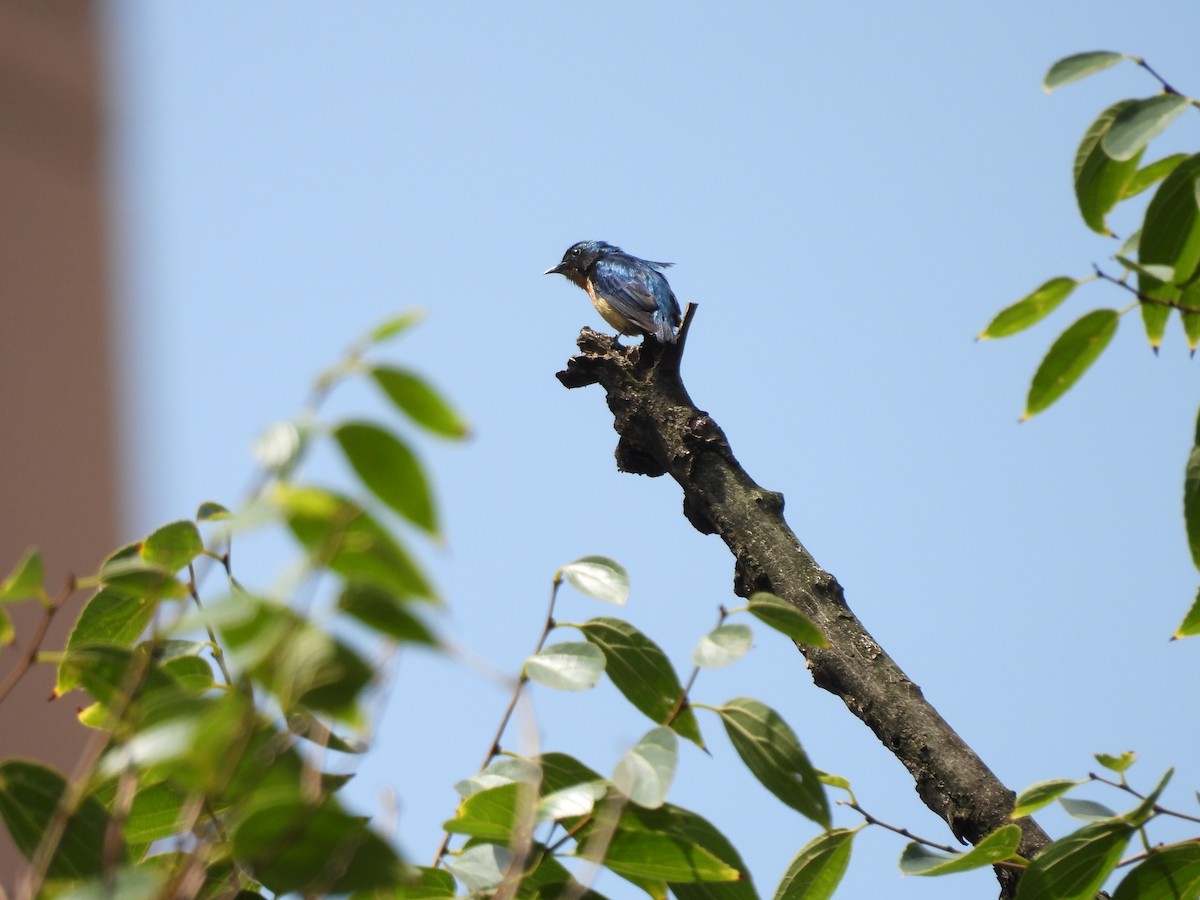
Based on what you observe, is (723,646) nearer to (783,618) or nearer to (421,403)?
(783,618)

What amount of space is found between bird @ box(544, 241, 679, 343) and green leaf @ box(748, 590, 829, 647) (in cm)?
544

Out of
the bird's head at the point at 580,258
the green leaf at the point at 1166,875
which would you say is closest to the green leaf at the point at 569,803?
the green leaf at the point at 1166,875

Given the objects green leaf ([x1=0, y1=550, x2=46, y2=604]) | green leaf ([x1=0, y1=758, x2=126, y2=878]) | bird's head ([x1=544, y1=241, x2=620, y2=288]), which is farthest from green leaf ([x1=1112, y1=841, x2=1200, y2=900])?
bird's head ([x1=544, y1=241, x2=620, y2=288])

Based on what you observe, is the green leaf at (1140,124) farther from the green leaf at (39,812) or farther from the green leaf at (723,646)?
the green leaf at (39,812)

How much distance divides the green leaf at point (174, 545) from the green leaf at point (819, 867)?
922 mm

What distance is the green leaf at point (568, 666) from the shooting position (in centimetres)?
130

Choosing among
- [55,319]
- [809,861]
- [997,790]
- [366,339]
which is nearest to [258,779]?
[366,339]

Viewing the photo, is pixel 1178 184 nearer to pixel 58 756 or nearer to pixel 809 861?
pixel 809 861

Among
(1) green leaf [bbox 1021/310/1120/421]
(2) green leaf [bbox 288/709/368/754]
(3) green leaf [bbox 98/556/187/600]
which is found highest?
(1) green leaf [bbox 1021/310/1120/421]

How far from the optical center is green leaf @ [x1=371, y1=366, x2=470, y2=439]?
0.82m

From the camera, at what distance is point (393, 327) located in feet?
2.79

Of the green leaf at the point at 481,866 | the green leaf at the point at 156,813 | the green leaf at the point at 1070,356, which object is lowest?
the green leaf at the point at 156,813

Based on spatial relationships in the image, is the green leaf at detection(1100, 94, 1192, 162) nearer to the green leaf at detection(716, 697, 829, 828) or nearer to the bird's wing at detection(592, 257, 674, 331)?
the green leaf at detection(716, 697, 829, 828)

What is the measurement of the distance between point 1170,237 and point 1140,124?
171 mm
